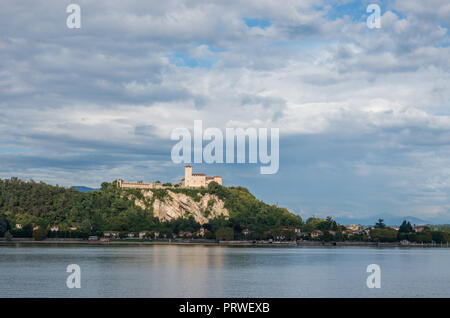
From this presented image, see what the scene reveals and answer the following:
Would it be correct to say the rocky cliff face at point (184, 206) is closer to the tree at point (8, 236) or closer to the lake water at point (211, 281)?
the tree at point (8, 236)

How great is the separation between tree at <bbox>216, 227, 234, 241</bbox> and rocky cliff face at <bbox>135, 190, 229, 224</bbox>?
23.3 metres

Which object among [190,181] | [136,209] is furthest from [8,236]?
[190,181]

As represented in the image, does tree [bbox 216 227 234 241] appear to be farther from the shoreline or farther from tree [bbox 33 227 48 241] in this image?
tree [bbox 33 227 48 241]

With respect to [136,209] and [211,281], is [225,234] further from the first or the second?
[211,281]

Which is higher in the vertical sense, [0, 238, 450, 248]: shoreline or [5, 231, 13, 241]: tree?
[5, 231, 13, 241]: tree

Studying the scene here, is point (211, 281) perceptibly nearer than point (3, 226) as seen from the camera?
Yes

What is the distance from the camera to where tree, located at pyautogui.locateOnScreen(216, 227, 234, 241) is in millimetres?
137750

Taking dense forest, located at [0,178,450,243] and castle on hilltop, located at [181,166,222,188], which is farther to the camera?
castle on hilltop, located at [181,166,222,188]

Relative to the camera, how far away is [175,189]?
542ft

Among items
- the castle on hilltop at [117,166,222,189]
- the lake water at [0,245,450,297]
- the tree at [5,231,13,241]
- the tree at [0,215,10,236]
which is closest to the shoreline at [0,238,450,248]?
the tree at [5,231,13,241]

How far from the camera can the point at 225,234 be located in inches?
5423

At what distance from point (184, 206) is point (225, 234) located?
27.4 metres
